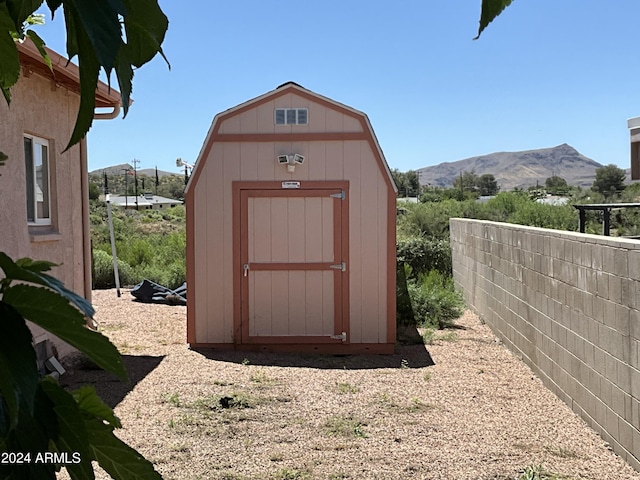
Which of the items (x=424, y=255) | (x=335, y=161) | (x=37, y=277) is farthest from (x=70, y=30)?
(x=424, y=255)

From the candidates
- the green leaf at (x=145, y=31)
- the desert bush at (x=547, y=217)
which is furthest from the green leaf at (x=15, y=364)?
the desert bush at (x=547, y=217)

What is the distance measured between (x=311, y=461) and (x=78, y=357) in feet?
13.0

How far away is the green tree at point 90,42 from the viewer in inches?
21.8

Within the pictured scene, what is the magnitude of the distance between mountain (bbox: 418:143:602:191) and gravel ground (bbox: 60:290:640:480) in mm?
163260

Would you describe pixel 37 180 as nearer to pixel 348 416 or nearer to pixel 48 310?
pixel 348 416

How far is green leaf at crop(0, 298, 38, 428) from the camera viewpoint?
507mm

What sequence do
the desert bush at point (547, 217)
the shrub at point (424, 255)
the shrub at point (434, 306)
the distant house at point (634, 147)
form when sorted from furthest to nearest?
Result: the desert bush at point (547, 217) → the shrub at point (424, 255) → the shrub at point (434, 306) → the distant house at point (634, 147)

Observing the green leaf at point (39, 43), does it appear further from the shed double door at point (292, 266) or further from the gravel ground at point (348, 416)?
the shed double door at point (292, 266)

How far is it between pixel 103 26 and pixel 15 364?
0.24 meters

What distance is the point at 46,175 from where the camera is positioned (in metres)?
7.73

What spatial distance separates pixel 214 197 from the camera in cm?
927

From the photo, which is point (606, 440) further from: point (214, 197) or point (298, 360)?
point (214, 197)

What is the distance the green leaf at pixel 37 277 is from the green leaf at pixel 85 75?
99 mm

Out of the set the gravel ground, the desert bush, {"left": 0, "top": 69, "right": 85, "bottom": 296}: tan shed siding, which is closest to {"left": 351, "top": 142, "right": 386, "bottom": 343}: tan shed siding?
the gravel ground
